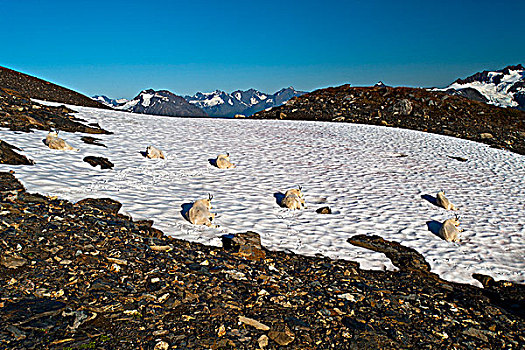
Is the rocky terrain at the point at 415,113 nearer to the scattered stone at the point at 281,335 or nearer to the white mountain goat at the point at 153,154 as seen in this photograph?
the white mountain goat at the point at 153,154

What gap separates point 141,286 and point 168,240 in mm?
2168

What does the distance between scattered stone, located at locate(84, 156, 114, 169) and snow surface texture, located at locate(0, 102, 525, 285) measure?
39 cm

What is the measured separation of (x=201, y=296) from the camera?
555 cm

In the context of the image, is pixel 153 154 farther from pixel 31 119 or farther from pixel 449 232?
pixel 449 232

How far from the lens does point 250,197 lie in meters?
11.7

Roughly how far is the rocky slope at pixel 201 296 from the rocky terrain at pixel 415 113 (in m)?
23.8

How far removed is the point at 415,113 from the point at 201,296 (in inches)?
1313

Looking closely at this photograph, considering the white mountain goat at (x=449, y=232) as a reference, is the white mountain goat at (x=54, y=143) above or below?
above

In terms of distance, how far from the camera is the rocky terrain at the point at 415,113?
28125 millimetres

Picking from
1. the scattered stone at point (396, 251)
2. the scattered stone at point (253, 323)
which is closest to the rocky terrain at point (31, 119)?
the scattered stone at point (253, 323)

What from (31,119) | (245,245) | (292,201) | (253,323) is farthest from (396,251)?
(31,119)

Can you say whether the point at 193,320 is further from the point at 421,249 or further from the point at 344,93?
the point at 344,93

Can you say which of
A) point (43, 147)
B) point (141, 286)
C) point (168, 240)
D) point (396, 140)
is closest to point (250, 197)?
point (168, 240)

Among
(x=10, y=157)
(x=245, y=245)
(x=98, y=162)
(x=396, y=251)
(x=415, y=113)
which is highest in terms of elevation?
(x=415, y=113)
